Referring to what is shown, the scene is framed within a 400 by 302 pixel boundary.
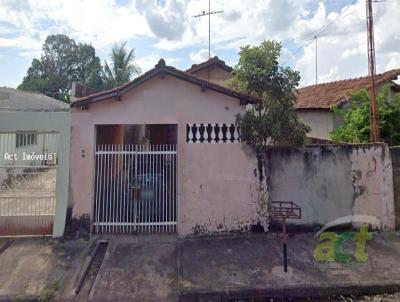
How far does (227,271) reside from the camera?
5.34 meters

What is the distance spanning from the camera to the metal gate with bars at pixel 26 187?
260 inches

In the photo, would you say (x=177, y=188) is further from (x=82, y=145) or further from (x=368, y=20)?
(x=368, y=20)

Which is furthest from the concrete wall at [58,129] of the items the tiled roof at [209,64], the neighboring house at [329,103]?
the neighboring house at [329,103]

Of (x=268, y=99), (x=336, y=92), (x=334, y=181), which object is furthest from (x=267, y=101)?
(x=336, y=92)

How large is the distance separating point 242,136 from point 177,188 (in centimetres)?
183

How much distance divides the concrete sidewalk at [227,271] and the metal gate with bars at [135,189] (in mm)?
391

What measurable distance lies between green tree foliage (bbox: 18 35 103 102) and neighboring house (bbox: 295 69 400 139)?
106 ft

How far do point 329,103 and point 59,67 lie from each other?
38269 millimetres

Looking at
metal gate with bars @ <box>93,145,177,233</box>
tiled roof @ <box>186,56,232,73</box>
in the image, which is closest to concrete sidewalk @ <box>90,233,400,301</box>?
metal gate with bars @ <box>93,145,177,233</box>

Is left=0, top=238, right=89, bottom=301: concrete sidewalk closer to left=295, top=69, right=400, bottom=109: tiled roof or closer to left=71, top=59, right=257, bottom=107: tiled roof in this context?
left=71, top=59, right=257, bottom=107: tiled roof

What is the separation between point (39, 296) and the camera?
183 inches

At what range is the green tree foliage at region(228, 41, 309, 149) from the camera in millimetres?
6559

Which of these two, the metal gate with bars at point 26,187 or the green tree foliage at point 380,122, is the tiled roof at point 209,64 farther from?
the metal gate with bars at point 26,187

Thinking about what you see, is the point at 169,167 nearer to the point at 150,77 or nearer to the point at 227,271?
the point at 150,77
